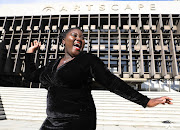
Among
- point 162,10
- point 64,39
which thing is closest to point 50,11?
point 162,10

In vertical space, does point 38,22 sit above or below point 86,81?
above

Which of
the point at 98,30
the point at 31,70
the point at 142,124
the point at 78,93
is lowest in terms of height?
the point at 142,124

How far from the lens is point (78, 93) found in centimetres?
108

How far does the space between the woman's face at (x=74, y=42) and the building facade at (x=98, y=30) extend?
19.8 m

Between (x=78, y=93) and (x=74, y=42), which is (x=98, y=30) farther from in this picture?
(x=78, y=93)

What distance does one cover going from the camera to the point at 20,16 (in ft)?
78.1

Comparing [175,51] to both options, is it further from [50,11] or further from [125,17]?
[50,11]

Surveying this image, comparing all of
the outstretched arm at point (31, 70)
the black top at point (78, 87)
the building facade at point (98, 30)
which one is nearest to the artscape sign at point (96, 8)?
the building facade at point (98, 30)

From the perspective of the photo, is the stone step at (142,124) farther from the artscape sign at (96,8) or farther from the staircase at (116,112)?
the artscape sign at (96,8)

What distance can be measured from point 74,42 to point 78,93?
51 centimetres

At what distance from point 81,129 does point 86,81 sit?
0.38 metres

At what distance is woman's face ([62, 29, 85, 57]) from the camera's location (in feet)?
4.26

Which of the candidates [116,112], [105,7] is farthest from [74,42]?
[105,7]

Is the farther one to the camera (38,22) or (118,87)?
(38,22)
